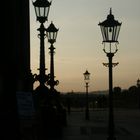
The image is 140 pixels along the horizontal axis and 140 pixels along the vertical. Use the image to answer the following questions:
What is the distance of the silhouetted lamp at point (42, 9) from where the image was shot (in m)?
21.6

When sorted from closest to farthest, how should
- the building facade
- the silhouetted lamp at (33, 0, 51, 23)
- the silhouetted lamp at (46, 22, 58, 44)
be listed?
the building facade
the silhouetted lamp at (33, 0, 51, 23)
the silhouetted lamp at (46, 22, 58, 44)

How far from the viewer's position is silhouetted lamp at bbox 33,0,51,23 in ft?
70.8

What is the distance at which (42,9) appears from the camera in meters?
21.7

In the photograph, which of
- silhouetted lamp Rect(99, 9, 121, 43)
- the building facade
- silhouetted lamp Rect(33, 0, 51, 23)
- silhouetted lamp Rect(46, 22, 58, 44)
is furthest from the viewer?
silhouetted lamp Rect(46, 22, 58, 44)

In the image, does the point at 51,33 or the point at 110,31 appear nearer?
the point at 110,31

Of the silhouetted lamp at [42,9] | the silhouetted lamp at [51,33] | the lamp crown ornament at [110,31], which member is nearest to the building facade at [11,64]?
the silhouetted lamp at [42,9]

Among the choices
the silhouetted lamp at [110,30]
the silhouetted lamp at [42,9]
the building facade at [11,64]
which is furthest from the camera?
the silhouetted lamp at [42,9]

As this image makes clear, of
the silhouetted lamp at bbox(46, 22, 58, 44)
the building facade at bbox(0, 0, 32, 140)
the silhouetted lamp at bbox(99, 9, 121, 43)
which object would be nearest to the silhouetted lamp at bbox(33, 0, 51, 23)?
the building facade at bbox(0, 0, 32, 140)

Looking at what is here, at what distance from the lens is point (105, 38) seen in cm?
2019

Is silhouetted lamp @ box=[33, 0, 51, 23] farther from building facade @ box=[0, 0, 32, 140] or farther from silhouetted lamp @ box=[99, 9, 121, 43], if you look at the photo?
silhouetted lamp @ box=[99, 9, 121, 43]

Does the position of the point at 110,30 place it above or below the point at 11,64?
above

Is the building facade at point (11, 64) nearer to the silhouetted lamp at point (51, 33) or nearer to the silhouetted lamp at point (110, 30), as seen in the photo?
the silhouetted lamp at point (51, 33)

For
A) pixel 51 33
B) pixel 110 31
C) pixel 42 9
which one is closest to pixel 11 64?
pixel 42 9

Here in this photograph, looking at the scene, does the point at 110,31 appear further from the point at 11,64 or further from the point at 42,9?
the point at 11,64
